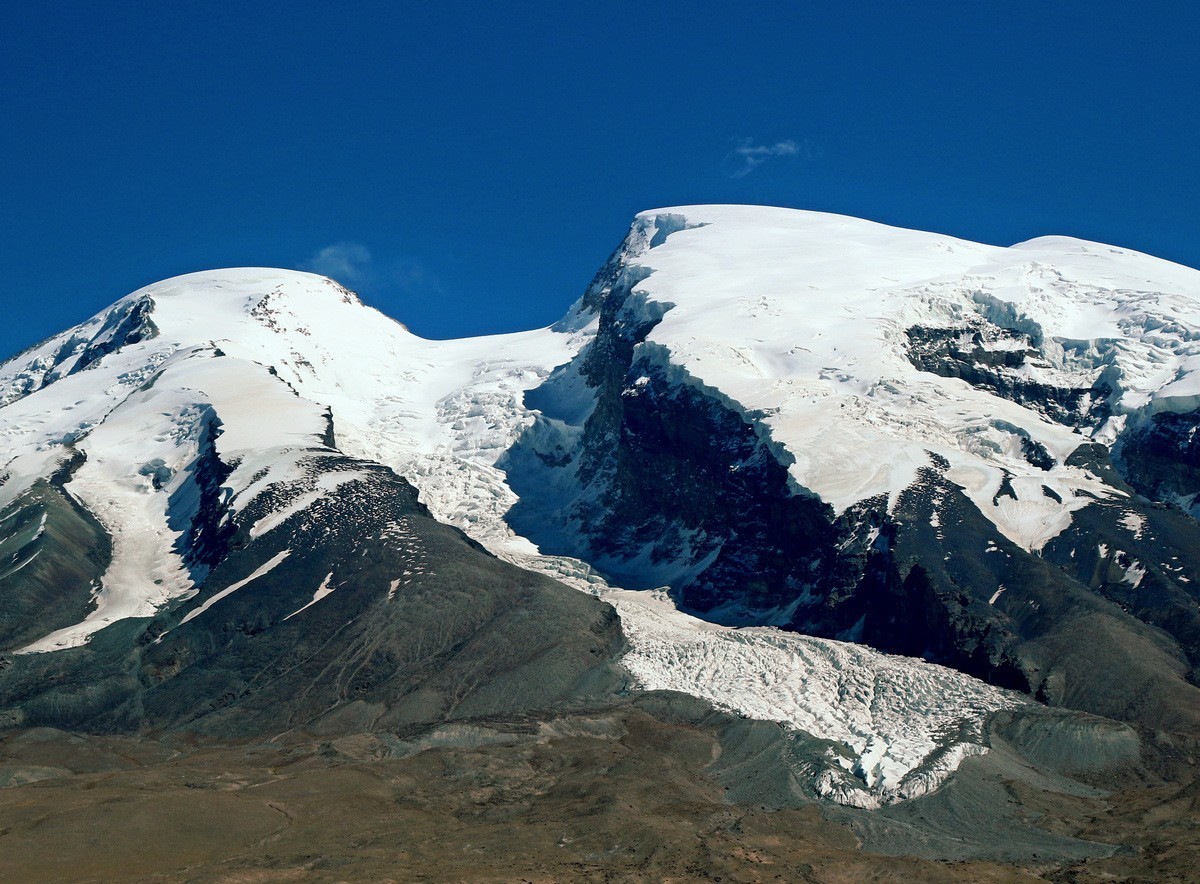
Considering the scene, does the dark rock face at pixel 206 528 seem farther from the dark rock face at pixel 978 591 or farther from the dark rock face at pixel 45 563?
the dark rock face at pixel 978 591

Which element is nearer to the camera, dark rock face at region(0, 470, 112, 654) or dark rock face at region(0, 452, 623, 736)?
dark rock face at region(0, 452, 623, 736)

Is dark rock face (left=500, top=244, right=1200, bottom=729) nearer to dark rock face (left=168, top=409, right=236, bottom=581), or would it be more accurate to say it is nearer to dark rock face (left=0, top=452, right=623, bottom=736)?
dark rock face (left=0, top=452, right=623, bottom=736)

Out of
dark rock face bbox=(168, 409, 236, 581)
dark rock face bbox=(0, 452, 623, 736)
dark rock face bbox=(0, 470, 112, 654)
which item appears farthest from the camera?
dark rock face bbox=(168, 409, 236, 581)

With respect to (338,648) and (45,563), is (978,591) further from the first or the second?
(45,563)

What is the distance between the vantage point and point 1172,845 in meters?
105

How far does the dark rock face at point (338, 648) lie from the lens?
472 ft

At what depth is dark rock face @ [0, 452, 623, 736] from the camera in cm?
14400

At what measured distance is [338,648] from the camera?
501ft

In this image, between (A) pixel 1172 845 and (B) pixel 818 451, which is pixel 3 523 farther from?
(A) pixel 1172 845

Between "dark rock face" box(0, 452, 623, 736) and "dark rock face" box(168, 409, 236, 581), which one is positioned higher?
"dark rock face" box(168, 409, 236, 581)

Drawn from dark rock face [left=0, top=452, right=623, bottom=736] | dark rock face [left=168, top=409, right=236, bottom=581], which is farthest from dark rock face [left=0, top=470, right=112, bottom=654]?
dark rock face [left=168, top=409, right=236, bottom=581]

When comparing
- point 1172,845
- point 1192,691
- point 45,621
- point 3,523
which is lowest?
point 1172,845

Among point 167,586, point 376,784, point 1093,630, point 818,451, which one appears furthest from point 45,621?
point 1093,630

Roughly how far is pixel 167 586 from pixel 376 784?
7325 centimetres
